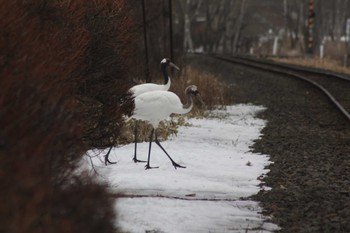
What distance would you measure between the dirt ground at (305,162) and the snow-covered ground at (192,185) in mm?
227

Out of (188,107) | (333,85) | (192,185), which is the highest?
(333,85)

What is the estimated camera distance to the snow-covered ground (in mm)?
5281

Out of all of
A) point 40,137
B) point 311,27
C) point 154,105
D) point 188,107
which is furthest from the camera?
point 311,27

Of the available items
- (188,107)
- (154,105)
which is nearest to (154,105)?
(154,105)

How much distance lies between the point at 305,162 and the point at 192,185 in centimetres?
208

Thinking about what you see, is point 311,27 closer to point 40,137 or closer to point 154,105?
point 154,105

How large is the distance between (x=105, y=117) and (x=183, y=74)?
10.3m

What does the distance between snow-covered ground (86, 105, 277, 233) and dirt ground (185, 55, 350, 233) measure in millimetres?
227

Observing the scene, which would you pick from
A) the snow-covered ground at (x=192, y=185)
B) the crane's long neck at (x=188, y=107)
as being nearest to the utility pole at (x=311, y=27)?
the snow-covered ground at (x=192, y=185)

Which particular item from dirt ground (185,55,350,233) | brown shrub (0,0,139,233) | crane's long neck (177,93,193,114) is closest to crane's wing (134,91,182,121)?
crane's long neck (177,93,193,114)

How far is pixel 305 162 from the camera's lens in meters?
8.05

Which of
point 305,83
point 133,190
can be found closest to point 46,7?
point 133,190

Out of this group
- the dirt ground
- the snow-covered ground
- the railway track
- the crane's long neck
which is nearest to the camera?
the snow-covered ground

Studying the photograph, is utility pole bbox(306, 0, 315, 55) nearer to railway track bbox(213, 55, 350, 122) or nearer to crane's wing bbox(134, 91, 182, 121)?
railway track bbox(213, 55, 350, 122)
